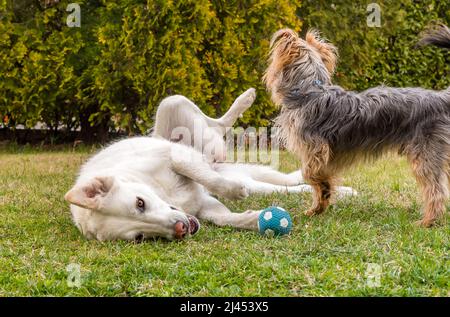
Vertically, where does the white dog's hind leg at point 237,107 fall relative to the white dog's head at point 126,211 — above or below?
above

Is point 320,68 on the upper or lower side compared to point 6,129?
upper

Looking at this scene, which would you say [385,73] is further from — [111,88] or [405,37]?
[111,88]

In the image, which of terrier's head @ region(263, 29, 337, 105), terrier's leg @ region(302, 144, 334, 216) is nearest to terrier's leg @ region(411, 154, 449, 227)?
terrier's leg @ region(302, 144, 334, 216)

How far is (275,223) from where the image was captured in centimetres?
434

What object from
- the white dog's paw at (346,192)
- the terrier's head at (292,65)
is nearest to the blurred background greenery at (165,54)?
the white dog's paw at (346,192)

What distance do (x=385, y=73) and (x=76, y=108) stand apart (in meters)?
5.55

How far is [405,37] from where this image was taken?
38.7 ft

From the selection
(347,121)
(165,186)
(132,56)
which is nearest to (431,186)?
(347,121)

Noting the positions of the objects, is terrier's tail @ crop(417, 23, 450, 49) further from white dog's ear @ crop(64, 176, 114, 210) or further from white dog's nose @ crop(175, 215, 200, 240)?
white dog's ear @ crop(64, 176, 114, 210)

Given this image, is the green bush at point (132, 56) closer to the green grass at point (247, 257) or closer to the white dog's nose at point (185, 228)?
the green grass at point (247, 257)

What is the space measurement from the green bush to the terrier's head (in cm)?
449

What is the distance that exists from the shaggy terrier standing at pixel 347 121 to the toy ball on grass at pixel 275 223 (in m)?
0.75

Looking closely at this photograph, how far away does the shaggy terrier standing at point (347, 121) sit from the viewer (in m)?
4.61
